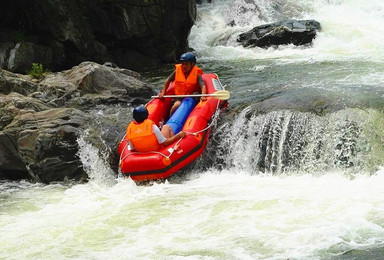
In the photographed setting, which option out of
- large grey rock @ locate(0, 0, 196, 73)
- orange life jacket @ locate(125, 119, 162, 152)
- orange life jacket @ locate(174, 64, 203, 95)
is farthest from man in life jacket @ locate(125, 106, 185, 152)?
large grey rock @ locate(0, 0, 196, 73)

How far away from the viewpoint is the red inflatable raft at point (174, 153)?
743cm

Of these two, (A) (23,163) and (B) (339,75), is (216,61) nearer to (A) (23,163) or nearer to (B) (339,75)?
(B) (339,75)

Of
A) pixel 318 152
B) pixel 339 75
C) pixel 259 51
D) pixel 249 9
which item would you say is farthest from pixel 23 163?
pixel 249 9

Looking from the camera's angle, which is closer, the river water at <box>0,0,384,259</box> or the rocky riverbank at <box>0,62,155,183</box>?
the river water at <box>0,0,384,259</box>

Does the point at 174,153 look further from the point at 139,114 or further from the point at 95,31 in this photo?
the point at 95,31

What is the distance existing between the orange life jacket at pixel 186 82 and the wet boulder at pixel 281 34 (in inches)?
316

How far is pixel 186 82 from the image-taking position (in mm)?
9008

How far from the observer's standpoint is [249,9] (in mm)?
20094

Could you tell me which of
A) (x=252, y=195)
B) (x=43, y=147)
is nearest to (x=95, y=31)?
(x=43, y=147)

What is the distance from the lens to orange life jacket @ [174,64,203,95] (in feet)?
29.6

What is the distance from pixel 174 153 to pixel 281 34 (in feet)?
32.7

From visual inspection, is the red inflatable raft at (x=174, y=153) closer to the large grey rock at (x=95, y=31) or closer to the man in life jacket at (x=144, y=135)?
the man in life jacket at (x=144, y=135)

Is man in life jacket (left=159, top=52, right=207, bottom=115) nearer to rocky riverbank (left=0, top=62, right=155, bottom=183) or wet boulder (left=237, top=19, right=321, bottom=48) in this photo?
rocky riverbank (left=0, top=62, right=155, bottom=183)

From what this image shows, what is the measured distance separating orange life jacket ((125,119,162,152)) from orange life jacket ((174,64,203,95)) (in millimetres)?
1523
